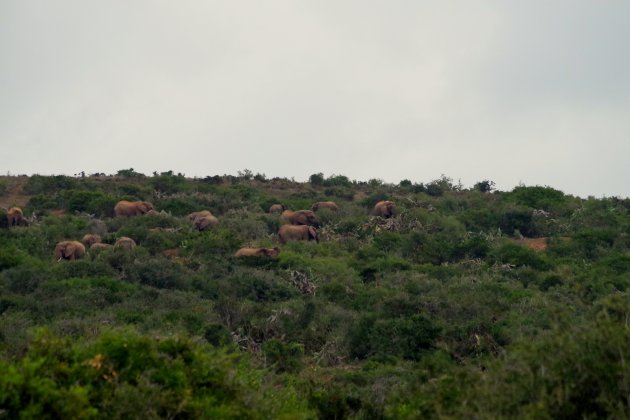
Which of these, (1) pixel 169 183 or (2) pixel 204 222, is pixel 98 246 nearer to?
(2) pixel 204 222

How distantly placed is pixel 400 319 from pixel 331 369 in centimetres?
307

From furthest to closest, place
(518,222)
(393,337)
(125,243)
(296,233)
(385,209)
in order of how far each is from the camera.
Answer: (385,209) → (518,222) → (296,233) → (125,243) → (393,337)

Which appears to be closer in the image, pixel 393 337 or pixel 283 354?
pixel 283 354

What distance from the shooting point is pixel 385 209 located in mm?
40281

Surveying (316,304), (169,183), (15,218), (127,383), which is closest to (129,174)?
(169,183)

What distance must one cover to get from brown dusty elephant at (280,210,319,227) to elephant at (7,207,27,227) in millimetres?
8477

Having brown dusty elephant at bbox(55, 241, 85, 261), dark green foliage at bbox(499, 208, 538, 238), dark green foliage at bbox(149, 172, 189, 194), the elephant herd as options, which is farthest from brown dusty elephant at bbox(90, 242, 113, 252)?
dark green foliage at bbox(499, 208, 538, 238)

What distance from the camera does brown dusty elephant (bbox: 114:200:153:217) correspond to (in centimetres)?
3875

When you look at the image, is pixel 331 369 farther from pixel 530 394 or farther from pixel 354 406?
pixel 530 394

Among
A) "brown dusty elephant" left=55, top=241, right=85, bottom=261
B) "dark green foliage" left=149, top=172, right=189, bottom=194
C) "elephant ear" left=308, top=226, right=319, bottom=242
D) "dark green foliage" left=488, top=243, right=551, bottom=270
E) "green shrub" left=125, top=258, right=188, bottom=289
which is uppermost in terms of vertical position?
"dark green foliage" left=149, top=172, right=189, bottom=194

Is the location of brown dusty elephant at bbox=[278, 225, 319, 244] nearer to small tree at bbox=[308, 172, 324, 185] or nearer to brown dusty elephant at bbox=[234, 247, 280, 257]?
brown dusty elephant at bbox=[234, 247, 280, 257]

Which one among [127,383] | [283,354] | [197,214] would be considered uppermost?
[197,214]

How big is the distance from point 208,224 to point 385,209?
6.68 metres

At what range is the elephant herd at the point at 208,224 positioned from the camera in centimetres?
3173
